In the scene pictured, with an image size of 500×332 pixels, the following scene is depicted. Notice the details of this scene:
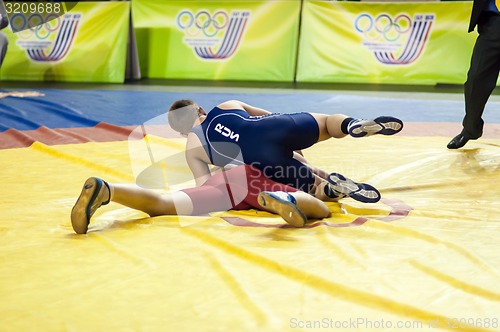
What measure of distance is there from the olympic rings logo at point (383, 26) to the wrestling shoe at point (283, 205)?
5835 millimetres

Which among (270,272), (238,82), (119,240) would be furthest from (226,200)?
(238,82)

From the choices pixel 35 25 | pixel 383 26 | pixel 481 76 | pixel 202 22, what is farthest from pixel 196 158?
pixel 35 25

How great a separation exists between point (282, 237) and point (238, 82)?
6070mm

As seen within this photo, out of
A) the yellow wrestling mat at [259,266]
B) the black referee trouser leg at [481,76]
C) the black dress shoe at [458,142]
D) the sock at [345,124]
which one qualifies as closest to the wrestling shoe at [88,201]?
the yellow wrestling mat at [259,266]

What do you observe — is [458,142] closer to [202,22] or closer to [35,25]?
[202,22]

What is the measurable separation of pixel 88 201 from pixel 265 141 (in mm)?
961

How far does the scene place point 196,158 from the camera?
11.9 feet

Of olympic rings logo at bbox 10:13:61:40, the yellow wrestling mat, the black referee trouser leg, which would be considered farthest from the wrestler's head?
olympic rings logo at bbox 10:13:61:40

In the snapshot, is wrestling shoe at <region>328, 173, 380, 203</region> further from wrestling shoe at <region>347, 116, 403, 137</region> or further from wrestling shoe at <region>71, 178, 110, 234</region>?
wrestling shoe at <region>71, 178, 110, 234</region>

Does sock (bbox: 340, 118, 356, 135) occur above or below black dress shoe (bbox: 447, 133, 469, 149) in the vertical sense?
above

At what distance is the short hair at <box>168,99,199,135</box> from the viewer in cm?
379

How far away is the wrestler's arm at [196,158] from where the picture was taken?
141 inches

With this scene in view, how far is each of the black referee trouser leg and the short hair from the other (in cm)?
197

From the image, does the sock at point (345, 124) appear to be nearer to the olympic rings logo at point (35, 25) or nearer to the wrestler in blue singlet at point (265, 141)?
the wrestler in blue singlet at point (265, 141)
